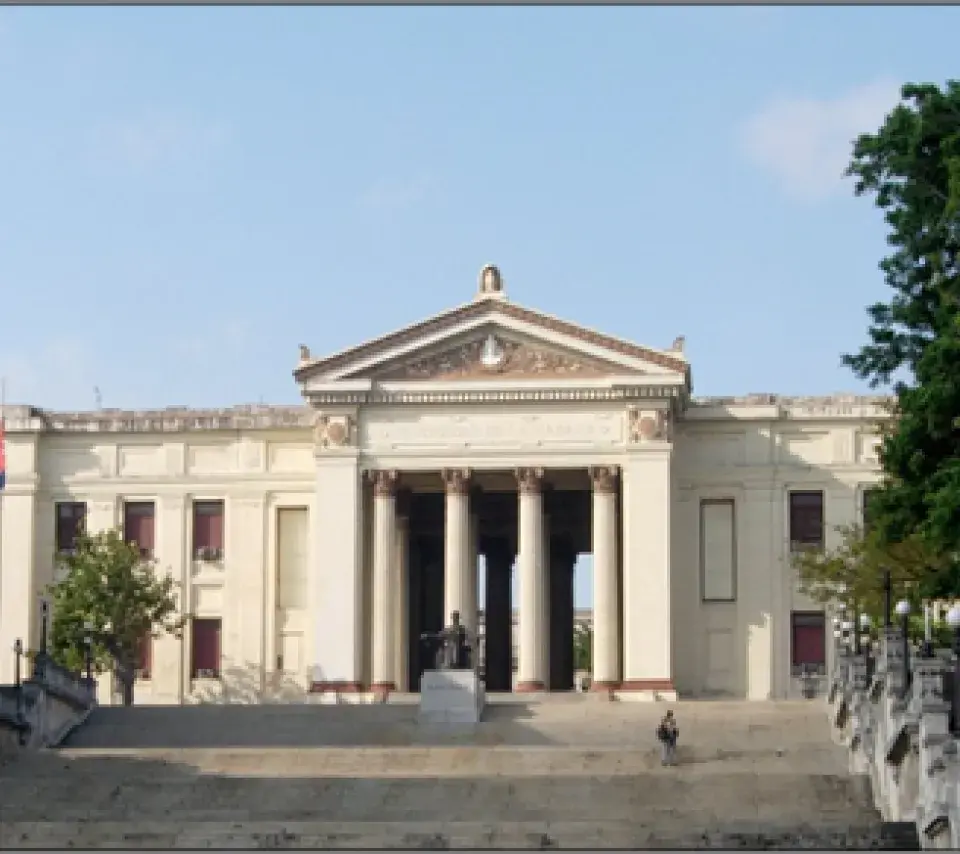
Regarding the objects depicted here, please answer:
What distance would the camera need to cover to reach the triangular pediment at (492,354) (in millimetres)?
73688

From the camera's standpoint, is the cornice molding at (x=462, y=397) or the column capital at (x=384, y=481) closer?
the cornice molding at (x=462, y=397)

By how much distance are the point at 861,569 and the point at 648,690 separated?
9.26 meters

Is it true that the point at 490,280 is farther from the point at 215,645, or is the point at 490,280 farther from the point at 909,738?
the point at 909,738

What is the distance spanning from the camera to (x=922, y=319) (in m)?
48.8

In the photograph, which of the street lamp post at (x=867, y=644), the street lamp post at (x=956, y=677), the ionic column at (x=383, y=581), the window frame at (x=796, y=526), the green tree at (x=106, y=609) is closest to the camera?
the street lamp post at (x=956, y=677)

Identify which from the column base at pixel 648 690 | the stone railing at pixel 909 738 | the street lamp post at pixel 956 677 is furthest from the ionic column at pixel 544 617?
the street lamp post at pixel 956 677

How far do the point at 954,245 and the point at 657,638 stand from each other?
90.8ft

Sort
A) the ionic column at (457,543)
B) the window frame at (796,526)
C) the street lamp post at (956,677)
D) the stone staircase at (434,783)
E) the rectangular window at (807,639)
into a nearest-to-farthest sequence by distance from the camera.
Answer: the street lamp post at (956,677)
the stone staircase at (434,783)
the ionic column at (457,543)
the rectangular window at (807,639)
the window frame at (796,526)

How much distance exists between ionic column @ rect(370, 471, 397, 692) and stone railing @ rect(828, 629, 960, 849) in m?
22.5

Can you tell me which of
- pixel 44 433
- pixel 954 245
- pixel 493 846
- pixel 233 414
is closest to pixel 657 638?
pixel 233 414

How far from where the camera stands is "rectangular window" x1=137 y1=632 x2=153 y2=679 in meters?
78.8

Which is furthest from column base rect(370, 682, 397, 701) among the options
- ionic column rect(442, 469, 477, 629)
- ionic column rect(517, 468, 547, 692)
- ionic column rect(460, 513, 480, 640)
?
ionic column rect(517, 468, 547, 692)

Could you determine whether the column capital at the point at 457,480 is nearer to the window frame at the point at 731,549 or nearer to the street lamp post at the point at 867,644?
the window frame at the point at 731,549

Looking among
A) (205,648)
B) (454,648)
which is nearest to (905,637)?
(454,648)
